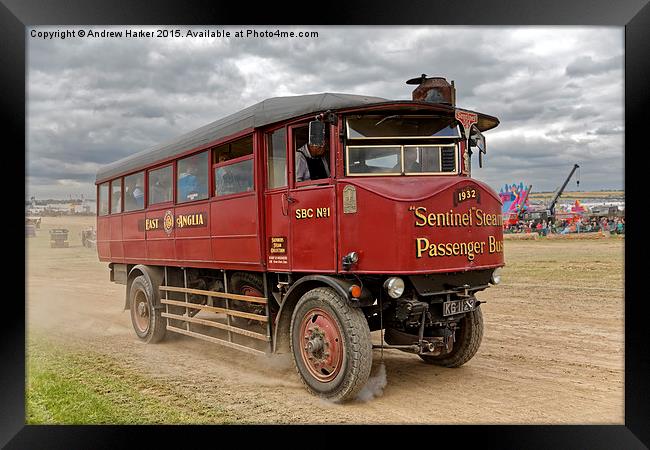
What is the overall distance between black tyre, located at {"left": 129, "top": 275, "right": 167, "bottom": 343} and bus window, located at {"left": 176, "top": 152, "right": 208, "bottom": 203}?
6.59 feet

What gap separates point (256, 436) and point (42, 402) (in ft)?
7.95

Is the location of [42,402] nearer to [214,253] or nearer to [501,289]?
[214,253]

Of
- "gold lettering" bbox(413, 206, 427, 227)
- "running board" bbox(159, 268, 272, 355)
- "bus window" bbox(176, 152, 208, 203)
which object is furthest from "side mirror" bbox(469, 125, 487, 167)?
"bus window" bbox(176, 152, 208, 203)

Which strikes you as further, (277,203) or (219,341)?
(219,341)

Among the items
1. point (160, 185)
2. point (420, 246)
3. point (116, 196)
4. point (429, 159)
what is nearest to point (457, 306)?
point (420, 246)

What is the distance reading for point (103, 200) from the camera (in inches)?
423

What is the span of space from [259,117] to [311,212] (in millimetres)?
1487

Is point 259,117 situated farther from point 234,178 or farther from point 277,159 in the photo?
point 234,178

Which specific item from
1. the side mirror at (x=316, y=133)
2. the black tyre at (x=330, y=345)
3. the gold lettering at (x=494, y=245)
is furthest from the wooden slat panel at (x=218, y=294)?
the gold lettering at (x=494, y=245)

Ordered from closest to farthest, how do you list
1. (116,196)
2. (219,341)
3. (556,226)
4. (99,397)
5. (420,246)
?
(420,246) < (99,397) < (219,341) < (116,196) < (556,226)

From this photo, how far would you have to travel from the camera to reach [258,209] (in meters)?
6.20

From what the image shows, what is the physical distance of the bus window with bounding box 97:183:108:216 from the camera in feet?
34.8

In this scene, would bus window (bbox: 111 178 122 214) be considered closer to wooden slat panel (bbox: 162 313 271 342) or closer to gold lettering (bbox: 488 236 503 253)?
wooden slat panel (bbox: 162 313 271 342)

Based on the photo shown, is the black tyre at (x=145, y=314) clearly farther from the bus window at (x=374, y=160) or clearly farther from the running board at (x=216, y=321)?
the bus window at (x=374, y=160)
